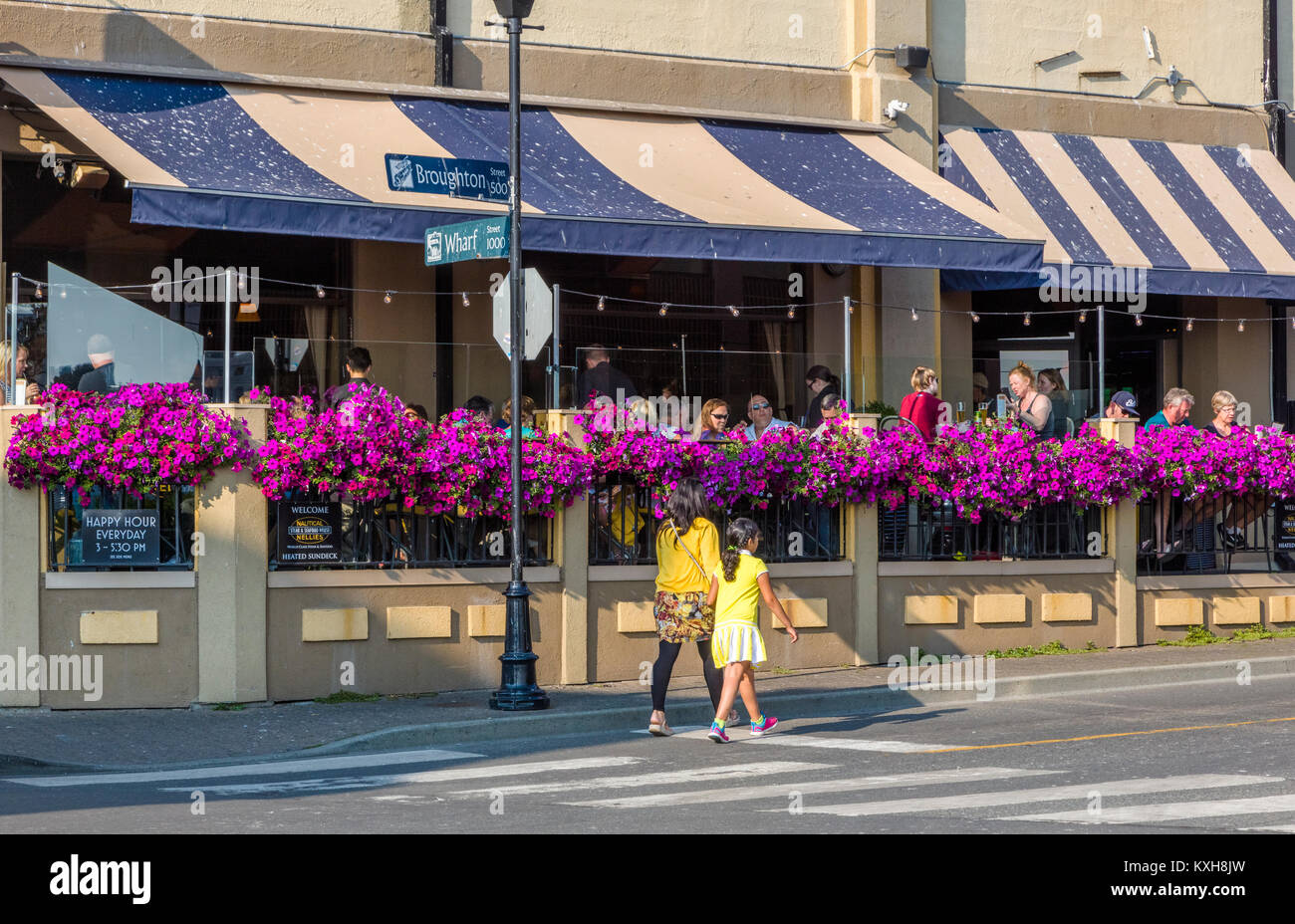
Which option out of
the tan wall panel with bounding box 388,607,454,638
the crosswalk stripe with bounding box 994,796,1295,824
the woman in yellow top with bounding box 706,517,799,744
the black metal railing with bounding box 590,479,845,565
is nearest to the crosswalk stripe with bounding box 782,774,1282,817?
the crosswalk stripe with bounding box 994,796,1295,824

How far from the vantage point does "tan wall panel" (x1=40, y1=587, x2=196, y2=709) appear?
13.7 m

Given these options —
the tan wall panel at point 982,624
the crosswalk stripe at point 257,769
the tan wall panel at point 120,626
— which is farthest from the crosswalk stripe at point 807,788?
the tan wall panel at point 982,624

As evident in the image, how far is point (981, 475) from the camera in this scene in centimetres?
1634

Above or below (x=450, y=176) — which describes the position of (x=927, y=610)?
below

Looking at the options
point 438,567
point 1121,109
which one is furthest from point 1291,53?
point 438,567

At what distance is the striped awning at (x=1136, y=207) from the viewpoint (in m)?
20.3

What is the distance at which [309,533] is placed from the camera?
46.6 ft

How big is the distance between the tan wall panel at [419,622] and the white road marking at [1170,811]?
6.77 meters

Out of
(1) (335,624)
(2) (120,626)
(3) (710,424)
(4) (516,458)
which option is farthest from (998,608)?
(2) (120,626)

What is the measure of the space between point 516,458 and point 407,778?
347 cm

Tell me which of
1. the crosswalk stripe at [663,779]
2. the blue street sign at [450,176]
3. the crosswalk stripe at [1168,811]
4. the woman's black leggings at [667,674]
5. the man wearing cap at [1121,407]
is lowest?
the crosswalk stripe at [663,779]

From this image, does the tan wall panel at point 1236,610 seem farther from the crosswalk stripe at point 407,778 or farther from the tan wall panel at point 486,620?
the crosswalk stripe at point 407,778

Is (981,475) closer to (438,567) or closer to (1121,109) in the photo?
(438,567)

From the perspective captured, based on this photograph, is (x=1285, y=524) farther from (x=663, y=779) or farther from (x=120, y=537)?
(x=120, y=537)
